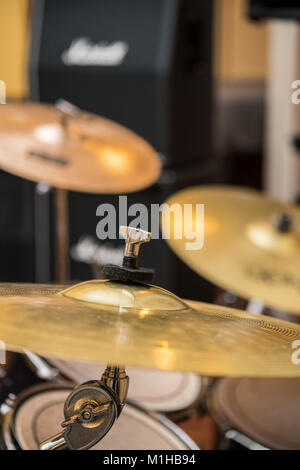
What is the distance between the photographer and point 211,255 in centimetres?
109

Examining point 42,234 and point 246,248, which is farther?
point 42,234

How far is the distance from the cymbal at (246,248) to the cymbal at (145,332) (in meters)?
0.44

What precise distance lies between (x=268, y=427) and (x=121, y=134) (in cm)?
65

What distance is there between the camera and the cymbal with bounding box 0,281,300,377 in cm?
44

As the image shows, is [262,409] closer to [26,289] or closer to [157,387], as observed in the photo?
[157,387]

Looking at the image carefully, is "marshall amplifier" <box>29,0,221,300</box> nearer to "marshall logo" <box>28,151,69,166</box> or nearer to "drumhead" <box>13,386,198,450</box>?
"marshall logo" <box>28,151,69,166</box>

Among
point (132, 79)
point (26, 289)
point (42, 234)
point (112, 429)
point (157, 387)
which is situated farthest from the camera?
point (42, 234)

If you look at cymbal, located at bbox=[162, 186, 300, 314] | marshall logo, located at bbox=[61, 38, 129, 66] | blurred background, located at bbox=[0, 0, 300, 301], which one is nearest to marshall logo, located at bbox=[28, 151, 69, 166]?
cymbal, located at bbox=[162, 186, 300, 314]

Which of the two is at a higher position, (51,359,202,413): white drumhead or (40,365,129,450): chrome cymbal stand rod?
(40,365,129,450): chrome cymbal stand rod

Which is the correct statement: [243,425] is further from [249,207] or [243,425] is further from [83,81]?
[83,81]

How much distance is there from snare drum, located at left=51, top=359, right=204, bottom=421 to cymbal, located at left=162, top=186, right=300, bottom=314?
190 mm

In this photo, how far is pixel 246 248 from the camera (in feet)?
3.75

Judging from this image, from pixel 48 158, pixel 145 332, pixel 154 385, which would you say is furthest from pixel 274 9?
pixel 145 332

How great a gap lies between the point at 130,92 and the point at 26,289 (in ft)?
4.27
